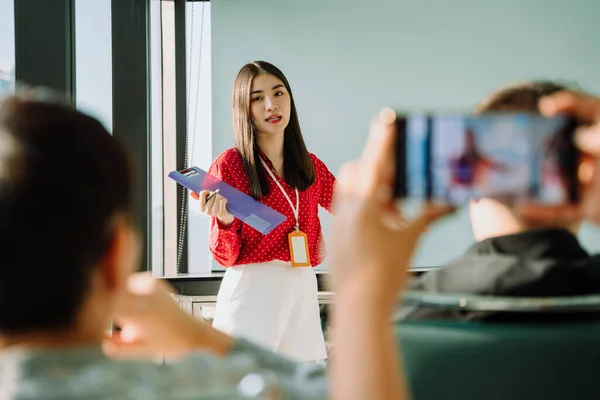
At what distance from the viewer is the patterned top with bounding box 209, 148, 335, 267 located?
2582 mm

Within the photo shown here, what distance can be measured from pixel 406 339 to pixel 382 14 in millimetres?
3435

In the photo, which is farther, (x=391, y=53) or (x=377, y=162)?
(x=391, y=53)

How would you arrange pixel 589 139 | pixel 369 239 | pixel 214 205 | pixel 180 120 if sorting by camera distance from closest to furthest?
1. pixel 369 239
2. pixel 589 139
3. pixel 214 205
4. pixel 180 120

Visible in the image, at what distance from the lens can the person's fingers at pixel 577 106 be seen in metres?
0.69

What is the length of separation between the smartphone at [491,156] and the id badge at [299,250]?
187cm

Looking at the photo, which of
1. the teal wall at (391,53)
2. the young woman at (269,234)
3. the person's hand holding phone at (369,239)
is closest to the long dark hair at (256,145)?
the young woman at (269,234)

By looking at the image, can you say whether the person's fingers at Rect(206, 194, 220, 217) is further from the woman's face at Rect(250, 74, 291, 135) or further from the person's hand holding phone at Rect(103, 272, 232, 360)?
the person's hand holding phone at Rect(103, 272, 232, 360)

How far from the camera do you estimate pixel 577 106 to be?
0.69 metres

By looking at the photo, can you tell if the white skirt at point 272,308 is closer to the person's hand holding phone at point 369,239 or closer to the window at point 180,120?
the window at point 180,120

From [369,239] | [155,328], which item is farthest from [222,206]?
[369,239]

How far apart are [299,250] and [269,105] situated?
0.59 m

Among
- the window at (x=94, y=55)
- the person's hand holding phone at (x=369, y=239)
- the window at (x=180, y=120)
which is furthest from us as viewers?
the window at (x=180, y=120)

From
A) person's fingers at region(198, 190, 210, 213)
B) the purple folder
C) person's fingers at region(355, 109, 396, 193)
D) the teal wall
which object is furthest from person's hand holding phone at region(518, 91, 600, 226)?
the teal wall

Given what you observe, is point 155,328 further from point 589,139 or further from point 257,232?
point 257,232
